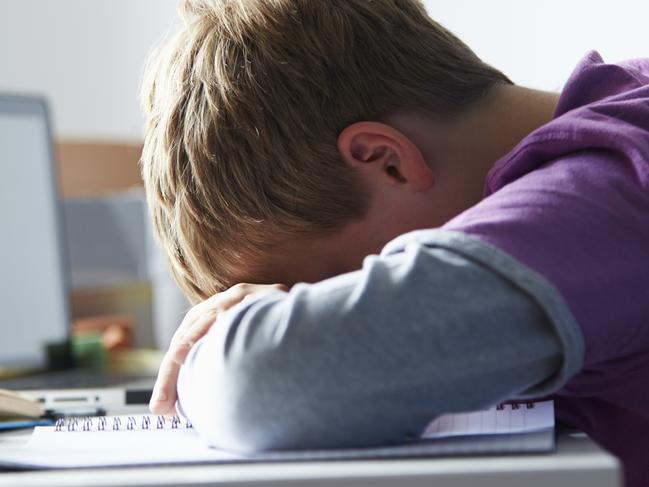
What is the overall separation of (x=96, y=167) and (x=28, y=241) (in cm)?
54

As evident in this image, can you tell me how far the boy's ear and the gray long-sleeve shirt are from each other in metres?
0.18

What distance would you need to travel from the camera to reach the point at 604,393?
598mm

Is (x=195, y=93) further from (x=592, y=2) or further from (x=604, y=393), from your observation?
(x=592, y=2)

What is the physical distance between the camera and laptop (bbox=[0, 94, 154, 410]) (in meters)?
1.48

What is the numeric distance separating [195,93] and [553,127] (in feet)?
0.81

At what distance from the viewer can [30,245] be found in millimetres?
1512

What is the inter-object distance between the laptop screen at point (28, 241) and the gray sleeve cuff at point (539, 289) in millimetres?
1118

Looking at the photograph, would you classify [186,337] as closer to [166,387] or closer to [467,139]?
[166,387]

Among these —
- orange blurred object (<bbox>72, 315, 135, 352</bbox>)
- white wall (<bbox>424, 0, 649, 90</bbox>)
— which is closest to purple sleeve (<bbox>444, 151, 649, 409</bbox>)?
white wall (<bbox>424, 0, 649, 90</bbox>)

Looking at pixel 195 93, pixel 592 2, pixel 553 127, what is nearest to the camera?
pixel 553 127

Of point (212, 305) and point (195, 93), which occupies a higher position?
point (195, 93)

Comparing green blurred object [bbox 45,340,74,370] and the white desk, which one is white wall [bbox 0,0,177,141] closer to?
green blurred object [bbox 45,340,74,370]

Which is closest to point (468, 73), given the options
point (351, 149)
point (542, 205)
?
point (351, 149)

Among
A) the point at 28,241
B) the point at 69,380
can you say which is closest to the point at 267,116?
the point at 69,380
